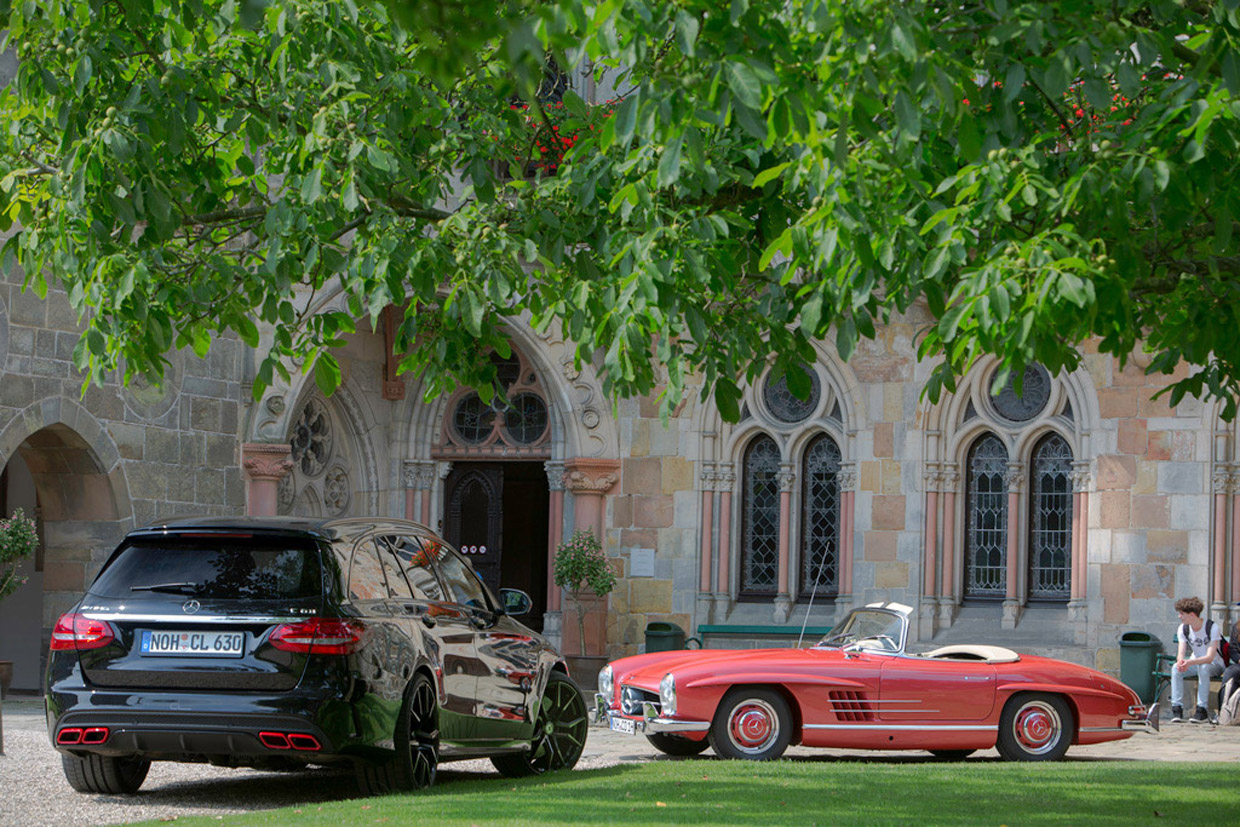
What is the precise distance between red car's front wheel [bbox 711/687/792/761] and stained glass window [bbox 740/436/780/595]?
8.38m

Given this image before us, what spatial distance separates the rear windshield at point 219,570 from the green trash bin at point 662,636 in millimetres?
10580

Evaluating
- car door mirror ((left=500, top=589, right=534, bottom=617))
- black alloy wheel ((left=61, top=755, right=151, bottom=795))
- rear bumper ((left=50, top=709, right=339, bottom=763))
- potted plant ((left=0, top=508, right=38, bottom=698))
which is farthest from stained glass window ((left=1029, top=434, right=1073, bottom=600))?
rear bumper ((left=50, top=709, right=339, bottom=763))

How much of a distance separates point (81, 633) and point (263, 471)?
423 inches

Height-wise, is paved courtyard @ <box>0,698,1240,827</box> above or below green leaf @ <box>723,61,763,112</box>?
below

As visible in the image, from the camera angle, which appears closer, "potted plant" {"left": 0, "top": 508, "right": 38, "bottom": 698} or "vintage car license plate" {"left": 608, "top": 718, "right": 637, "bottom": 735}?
"vintage car license plate" {"left": 608, "top": 718, "right": 637, "bottom": 735}

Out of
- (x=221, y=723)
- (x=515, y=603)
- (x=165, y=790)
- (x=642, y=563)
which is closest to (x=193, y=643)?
(x=221, y=723)

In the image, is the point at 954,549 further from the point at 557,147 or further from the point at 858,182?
the point at 858,182

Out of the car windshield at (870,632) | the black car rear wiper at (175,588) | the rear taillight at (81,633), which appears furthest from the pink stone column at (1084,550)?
the rear taillight at (81,633)

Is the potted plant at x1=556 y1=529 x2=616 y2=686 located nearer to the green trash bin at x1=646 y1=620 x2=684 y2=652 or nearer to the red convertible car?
the green trash bin at x1=646 y1=620 x2=684 y2=652

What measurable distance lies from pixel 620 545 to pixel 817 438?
251 cm

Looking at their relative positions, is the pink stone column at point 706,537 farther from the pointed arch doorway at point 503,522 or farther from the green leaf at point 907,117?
the green leaf at point 907,117

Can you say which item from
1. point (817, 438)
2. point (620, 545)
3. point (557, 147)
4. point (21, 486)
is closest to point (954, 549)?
point (817, 438)

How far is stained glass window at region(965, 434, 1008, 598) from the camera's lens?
62.6 feet

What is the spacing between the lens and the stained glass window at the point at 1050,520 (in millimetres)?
18781
